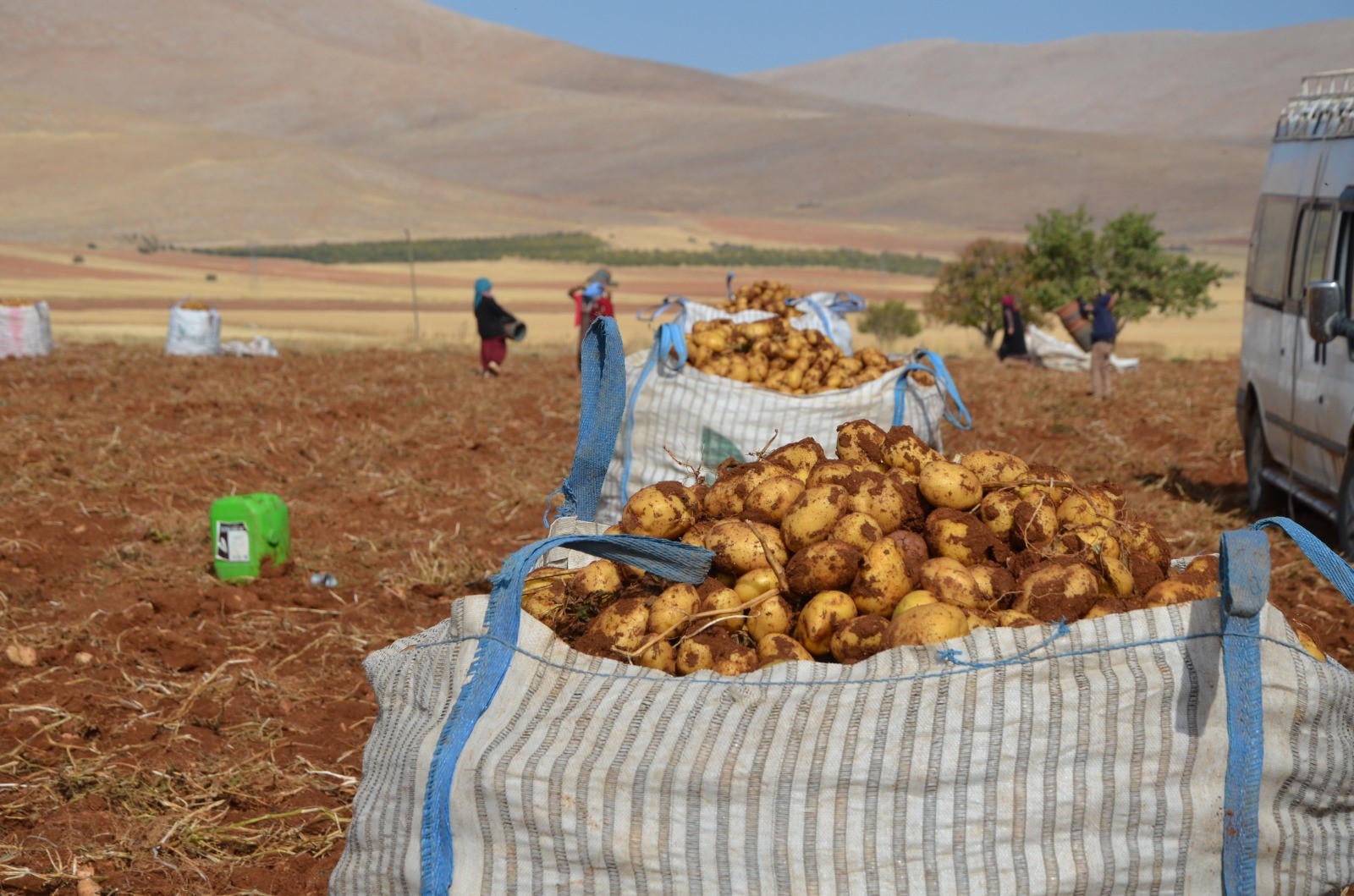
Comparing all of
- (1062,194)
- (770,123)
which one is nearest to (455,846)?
(1062,194)

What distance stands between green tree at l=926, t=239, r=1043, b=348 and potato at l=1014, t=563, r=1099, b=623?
21.4 m

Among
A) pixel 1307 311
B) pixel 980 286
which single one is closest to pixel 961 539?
pixel 1307 311

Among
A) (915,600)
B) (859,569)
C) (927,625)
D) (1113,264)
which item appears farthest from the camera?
(1113,264)

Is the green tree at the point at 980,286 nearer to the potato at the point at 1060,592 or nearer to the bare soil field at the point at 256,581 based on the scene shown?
the bare soil field at the point at 256,581

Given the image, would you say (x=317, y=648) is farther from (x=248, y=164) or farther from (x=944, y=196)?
(x=944, y=196)

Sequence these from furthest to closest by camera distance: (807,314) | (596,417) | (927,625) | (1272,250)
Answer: (807,314), (1272,250), (596,417), (927,625)

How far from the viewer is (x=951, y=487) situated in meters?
3.16

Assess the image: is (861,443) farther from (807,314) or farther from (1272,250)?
(1272,250)

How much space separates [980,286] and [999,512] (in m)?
21.7

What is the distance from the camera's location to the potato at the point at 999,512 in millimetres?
3107

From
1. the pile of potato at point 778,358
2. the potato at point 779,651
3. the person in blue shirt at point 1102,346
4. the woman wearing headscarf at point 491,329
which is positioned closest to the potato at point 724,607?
the potato at point 779,651

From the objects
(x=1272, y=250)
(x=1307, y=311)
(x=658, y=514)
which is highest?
(x=1272, y=250)

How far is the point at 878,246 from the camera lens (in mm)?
85938

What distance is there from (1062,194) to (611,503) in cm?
11228
